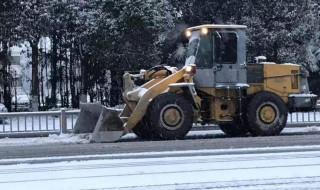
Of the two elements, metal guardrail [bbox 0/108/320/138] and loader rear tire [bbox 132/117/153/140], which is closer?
loader rear tire [bbox 132/117/153/140]

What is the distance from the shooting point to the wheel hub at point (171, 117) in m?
15.6

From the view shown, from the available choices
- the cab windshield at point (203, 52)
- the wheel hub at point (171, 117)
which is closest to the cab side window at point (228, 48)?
the cab windshield at point (203, 52)

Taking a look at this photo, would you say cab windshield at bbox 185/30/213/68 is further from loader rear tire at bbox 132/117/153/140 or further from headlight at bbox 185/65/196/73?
loader rear tire at bbox 132/117/153/140

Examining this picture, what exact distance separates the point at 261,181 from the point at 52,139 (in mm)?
9422

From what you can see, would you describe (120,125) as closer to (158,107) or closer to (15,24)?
(158,107)

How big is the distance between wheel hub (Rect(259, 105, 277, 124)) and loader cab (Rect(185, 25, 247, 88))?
3.11 ft

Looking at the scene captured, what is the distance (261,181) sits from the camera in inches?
346

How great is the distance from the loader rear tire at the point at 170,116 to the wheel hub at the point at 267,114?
2202 mm

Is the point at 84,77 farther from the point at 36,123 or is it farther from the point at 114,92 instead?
the point at 36,123

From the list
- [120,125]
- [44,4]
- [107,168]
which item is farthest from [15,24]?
[107,168]

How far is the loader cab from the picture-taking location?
16.4m

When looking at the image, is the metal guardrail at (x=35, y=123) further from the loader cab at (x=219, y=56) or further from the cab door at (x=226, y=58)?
the cab door at (x=226, y=58)

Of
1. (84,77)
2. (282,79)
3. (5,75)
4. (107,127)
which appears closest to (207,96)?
(282,79)

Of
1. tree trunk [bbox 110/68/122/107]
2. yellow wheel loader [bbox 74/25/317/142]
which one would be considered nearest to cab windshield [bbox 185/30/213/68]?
yellow wheel loader [bbox 74/25/317/142]
